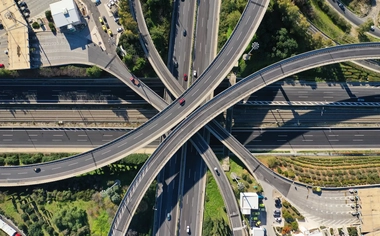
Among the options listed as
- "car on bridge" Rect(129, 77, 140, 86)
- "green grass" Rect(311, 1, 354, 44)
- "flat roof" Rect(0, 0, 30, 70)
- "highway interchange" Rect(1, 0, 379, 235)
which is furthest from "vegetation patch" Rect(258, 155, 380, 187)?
"flat roof" Rect(0, 0, 30, 70)

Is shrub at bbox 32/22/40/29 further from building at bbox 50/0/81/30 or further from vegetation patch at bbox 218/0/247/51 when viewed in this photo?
vegetation patch at bbox 218/0/247/51

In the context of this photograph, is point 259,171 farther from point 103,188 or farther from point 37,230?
point 37,230

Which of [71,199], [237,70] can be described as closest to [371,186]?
[237,70]

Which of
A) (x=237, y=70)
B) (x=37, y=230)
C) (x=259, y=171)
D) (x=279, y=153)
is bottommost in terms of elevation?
(x=37, y=230)

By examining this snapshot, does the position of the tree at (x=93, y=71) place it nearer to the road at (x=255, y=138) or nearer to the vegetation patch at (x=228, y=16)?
the road at (x=255, y=138)

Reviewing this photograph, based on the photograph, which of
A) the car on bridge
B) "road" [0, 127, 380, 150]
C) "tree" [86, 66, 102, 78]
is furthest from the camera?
"road" [0, 127, 380, 150]

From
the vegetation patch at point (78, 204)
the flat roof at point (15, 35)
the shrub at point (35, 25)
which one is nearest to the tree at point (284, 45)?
the vegetation patch at point (78, 204)

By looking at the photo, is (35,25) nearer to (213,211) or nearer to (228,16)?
(228,16)
